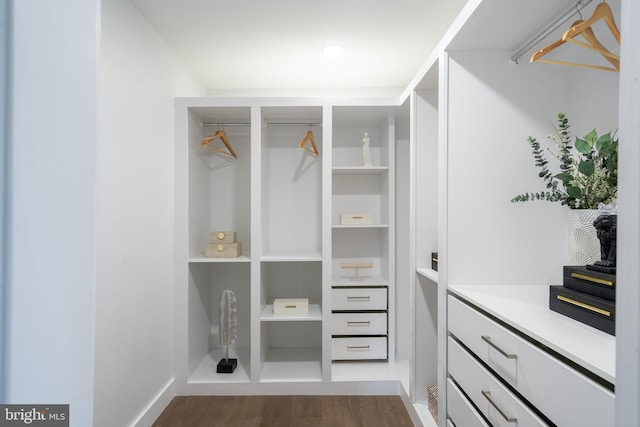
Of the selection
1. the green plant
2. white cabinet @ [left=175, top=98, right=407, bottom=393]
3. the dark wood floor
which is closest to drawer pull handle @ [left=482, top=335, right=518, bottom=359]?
the green plant

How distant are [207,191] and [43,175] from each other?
285cm

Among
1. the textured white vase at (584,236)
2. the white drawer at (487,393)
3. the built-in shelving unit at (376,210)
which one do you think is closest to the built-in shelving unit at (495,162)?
the built-in shelving unit at (376,210)

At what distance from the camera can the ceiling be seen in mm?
1985

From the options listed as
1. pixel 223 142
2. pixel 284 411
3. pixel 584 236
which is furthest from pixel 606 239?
pixel 223 142

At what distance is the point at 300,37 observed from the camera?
2316 mm

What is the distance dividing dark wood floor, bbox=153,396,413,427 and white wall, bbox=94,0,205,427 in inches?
7.8

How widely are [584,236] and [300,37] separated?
1894 millimetres

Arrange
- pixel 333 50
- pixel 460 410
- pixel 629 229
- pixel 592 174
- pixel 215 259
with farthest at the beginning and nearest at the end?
1. pixel 215 259
2. pixel 333 50
3. pixel 460 410
4. pixel 592 174
5. pixel 629 229

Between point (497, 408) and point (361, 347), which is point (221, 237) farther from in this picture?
point (497, 408)

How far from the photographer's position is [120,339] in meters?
1.85

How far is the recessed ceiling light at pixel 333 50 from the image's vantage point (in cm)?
244

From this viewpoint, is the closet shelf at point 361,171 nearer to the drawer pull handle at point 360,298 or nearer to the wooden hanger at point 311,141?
the wooden hanger at point 311,141

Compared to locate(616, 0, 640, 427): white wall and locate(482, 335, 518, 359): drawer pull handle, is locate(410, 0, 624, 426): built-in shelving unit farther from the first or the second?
locate(616, 0, 640, 427): white wall

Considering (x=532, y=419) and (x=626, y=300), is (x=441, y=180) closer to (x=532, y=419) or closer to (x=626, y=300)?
(x=532, y=419)
